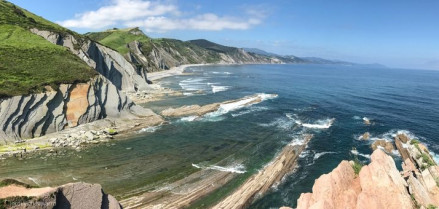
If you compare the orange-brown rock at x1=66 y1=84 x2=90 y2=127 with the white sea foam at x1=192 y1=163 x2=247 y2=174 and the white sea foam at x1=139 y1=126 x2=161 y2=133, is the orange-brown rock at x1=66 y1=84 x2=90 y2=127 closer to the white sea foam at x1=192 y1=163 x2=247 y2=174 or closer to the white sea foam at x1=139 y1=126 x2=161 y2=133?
the white sea foam at x1=139 y1=126 x2=161 y2=133

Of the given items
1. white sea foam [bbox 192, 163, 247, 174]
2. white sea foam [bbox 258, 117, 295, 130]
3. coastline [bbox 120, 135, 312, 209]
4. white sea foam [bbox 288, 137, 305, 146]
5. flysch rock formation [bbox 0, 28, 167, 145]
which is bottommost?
coastline [bbox 120, 135, 312, 209]

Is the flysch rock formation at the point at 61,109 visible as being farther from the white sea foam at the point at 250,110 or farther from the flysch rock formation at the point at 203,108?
the white sea foam at the point at 250,110

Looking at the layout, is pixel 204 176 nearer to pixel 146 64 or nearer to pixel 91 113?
pixel 91 113

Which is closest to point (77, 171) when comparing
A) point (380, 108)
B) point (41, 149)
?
point (41, 149)

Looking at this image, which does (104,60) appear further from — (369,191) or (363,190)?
(369,191)

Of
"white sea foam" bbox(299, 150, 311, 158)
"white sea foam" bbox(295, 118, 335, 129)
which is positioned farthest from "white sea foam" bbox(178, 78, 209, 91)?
"white sea foam" bbox(299, 150, 311, 158)

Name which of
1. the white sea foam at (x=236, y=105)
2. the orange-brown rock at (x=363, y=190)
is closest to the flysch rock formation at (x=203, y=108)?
the white sea foam at (x=236, y=105)
